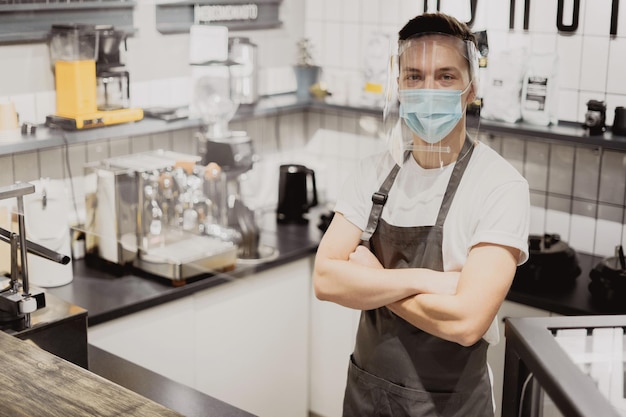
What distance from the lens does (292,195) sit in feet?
13.1

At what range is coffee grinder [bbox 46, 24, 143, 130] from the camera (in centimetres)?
310

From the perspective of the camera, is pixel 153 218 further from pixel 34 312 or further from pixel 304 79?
pixel 304 79

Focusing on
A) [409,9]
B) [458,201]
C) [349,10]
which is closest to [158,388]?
[458,201]

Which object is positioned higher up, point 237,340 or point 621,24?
point 621,24

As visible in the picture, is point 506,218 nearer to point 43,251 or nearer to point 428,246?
point 428,246

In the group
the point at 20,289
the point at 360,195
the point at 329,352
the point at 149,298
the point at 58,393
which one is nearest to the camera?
the point at 58,393

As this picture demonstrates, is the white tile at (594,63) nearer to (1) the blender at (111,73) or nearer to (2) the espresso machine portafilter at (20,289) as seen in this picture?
(1) the blender at (111,73)

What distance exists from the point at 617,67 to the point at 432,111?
145 centimetres

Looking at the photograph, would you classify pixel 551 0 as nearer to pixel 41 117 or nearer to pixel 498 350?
pixel 498 350

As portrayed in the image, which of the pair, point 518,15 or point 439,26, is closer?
point 439,26

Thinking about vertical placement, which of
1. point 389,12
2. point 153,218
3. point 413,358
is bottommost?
point 413,358

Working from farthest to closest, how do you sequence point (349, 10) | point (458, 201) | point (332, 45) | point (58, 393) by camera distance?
point (332, 45) → point (349, 10) → point (458, 201) → point (58, 393)

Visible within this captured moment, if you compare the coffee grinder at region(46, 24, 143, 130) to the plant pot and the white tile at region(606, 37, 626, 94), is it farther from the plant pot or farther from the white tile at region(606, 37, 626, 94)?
the white tile at region(606, 37, 626, 94)

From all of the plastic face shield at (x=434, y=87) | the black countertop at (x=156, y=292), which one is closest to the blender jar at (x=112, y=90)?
the black countertop at (x=156, y=292)
